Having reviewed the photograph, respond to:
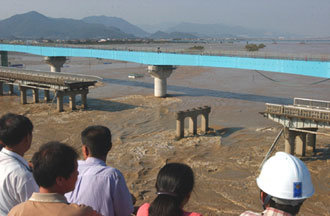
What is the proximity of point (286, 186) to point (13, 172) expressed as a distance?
2.40 metres

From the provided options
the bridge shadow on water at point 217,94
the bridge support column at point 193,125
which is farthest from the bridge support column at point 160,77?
the bridge support column at point 193,125

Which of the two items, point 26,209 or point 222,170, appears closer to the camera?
point 26,209

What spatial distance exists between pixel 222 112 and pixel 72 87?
11218 millimetres

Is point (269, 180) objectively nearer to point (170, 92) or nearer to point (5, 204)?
point (5, 204)

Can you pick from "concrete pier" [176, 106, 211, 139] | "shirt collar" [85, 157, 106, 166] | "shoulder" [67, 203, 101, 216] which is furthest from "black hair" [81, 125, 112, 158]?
"concrete pier" [176, 106, 211, 139]

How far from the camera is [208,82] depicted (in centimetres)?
4206

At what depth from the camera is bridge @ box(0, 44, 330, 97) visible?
2128 centimetres

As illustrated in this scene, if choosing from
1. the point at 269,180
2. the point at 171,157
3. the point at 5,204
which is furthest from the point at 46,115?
the point at 269,180

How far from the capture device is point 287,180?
2320 millimetres

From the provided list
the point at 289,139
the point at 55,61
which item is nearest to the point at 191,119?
the point at 289,139

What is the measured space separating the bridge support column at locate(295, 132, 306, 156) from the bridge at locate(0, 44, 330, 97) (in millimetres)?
7090

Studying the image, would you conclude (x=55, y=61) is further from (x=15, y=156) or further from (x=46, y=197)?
(x=46, y=197)

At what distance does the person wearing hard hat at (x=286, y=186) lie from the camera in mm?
2309

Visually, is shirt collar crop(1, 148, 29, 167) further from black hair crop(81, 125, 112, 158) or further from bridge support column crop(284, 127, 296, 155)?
bridge support column crop(284, 127, 296, 155)
